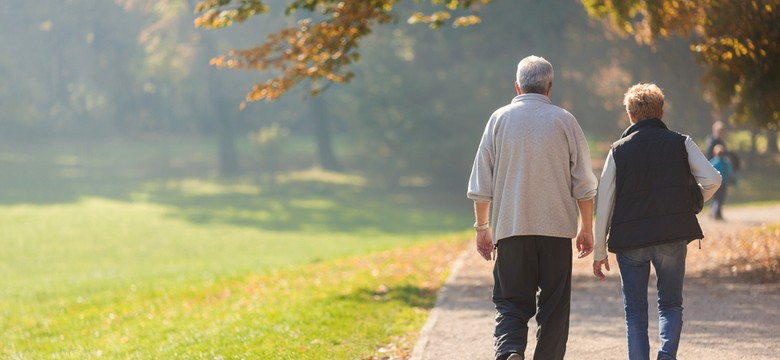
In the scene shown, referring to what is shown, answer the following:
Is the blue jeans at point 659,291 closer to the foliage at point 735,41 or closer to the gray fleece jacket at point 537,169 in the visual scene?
the gray fleece jacket at point 537,169

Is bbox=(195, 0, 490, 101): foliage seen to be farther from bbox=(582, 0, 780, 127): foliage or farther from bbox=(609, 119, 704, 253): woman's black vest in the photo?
bbox=(609, 119, 704, 253): woman's black vest

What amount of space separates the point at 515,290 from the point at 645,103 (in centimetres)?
140

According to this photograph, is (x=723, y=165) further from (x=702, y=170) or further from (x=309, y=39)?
(x=702, y=170)

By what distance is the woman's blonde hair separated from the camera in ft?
19.1

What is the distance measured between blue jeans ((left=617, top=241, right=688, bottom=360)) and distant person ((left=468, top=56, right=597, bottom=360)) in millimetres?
359

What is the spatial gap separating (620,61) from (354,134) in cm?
1632

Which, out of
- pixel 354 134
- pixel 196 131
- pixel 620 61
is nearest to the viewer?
pixel 620 61

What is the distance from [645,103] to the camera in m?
5.82

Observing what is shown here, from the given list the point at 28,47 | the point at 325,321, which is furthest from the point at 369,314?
the point at 28,47

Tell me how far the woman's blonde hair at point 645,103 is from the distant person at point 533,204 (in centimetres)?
49

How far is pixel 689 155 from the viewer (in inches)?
227

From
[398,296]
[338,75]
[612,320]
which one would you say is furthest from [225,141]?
[612,320]

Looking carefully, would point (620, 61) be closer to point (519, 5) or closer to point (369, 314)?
point (519, 5)

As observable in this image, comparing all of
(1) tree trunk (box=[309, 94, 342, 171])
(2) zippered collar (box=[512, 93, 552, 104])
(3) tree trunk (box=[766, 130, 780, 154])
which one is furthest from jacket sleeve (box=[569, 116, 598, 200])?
(1) tree trunk (box=[309, 94, 342, 171])
